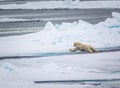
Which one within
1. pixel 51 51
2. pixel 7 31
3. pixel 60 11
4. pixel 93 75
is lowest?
pixel 93 75

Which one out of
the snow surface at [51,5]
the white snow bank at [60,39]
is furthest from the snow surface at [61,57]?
the snow surface at [51,5]

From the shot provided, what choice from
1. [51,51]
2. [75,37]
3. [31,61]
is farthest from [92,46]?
[31,61]

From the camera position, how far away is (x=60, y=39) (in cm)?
279

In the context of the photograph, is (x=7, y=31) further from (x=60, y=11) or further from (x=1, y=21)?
(x=60, y=11)

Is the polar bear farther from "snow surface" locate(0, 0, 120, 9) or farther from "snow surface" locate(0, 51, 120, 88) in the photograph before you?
"snow surface" locate(0, 0, 120, 9)

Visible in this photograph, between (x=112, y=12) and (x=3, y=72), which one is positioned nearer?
(x=3, y=72)

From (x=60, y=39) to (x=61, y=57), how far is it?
0.67 ft

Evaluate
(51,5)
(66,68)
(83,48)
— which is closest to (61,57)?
(66,68)

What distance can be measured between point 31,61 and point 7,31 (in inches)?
17.7

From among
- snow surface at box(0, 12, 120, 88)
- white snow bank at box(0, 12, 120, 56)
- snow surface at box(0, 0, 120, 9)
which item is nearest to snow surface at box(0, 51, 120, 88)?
snow surface at box(0, 12, 120, 88)

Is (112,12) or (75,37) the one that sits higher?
(112,12)

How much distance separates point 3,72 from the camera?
8.85 ft

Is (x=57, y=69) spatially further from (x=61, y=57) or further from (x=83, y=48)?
(x=83, y=48)

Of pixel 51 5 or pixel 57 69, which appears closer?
pixel 57 69
